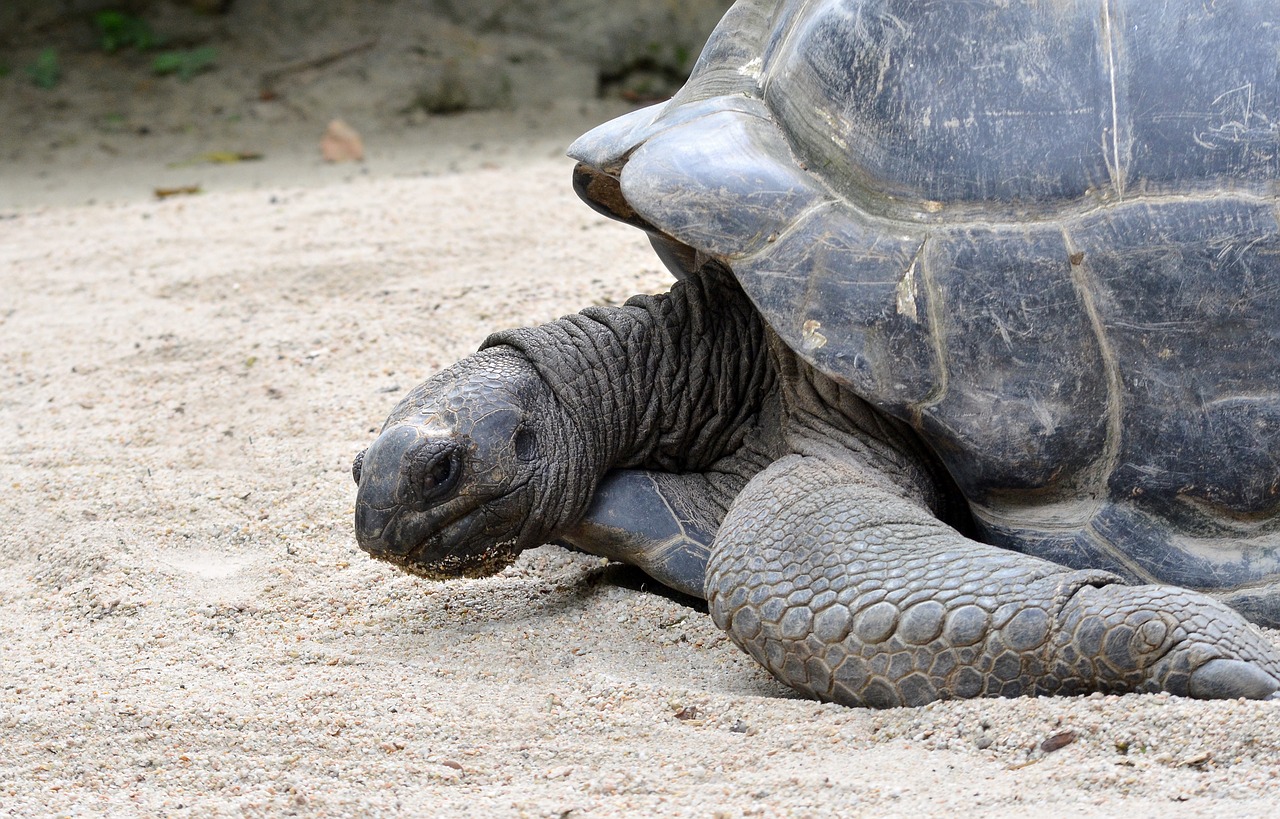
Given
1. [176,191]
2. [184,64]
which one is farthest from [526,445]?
[184,64]

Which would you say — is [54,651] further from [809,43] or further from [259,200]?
[259,200]

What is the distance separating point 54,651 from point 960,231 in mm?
1924

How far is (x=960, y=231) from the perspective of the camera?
2471mm

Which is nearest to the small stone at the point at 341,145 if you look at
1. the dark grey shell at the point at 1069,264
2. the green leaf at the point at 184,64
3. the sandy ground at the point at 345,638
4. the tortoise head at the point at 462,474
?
the green leaf at the point at 184,64

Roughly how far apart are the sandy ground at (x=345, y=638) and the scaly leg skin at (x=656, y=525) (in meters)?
0.09

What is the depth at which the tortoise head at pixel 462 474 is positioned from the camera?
2791mm

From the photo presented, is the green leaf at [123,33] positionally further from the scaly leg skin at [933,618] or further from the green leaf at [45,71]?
the scaly leg skin at [933,618]

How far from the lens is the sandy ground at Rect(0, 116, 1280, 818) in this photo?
2039mm

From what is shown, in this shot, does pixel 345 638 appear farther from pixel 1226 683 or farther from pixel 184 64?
pixel 184 64

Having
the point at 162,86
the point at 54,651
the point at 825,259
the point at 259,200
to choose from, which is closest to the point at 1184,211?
the point at 825,259

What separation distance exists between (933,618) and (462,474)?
1.03m

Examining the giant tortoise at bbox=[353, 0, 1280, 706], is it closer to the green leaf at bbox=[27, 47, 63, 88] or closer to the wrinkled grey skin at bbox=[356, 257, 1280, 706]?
the wrinkled grey skin at bbox=[356, 257, 1280, 706]

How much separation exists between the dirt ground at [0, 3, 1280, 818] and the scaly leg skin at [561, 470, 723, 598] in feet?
0.30

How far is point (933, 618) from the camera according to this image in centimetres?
227
